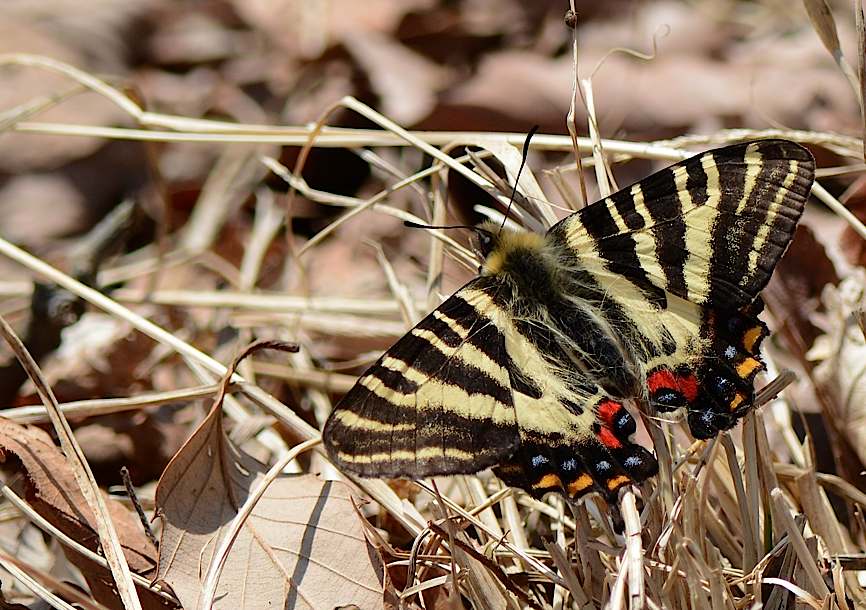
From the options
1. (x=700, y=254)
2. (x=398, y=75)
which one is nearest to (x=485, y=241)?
(x=700, y=254)

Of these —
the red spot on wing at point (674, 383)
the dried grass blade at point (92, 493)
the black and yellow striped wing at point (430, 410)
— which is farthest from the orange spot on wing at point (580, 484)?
the dried grass blade at point (92, 493)

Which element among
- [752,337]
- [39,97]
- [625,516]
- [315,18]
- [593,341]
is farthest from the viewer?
[315,18]

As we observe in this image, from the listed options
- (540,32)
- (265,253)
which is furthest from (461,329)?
(540,32)

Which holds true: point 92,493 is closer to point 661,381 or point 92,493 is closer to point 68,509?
point 68,509

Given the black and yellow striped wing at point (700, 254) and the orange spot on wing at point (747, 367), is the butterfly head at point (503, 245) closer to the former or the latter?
the black and yellow striped wing at point (700, 254)

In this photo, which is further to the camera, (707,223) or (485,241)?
(485,241)

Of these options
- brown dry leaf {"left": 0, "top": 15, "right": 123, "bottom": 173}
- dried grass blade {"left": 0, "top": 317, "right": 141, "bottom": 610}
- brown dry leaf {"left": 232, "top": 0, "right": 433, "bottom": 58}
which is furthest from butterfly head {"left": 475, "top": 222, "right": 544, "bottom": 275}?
brown dry leaf {"left": 232, "top": 0, "right": 433, "bottom": 58}
